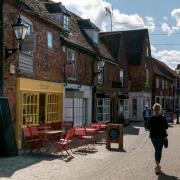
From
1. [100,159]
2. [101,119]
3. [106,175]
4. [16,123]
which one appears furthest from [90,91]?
[106,175]

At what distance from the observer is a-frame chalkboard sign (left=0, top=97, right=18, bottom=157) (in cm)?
1376

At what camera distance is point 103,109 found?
1192 inches

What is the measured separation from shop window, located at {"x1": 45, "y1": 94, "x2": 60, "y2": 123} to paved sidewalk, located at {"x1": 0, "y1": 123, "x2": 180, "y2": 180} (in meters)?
4.12

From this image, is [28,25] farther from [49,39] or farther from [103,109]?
[103,109]

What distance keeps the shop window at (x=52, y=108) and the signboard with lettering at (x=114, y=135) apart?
331cm

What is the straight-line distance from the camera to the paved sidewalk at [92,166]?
11.1 meters

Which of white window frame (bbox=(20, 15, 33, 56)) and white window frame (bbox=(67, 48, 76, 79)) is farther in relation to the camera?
white window frame (bbox=(67, 48, 76, 79))

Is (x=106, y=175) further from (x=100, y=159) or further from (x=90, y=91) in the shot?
(x=90, y=91)

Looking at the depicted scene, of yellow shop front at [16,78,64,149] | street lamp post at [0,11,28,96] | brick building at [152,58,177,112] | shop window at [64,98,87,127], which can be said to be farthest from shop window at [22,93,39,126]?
brick building at [152,58,177,112]

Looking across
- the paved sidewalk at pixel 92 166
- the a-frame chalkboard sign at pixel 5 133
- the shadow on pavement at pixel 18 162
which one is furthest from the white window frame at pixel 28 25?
the paved sidewalk at pixel 92 166

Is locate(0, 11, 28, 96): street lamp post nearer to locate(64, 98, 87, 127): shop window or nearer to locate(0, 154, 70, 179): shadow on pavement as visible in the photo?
locate(0, 154, 70, 179): shadow on pavement

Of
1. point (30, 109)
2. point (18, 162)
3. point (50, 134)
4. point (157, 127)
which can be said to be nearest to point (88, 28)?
point (30, 109)

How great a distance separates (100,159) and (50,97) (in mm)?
6448

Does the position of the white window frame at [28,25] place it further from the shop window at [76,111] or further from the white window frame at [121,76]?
the white window frame at [121,76]
